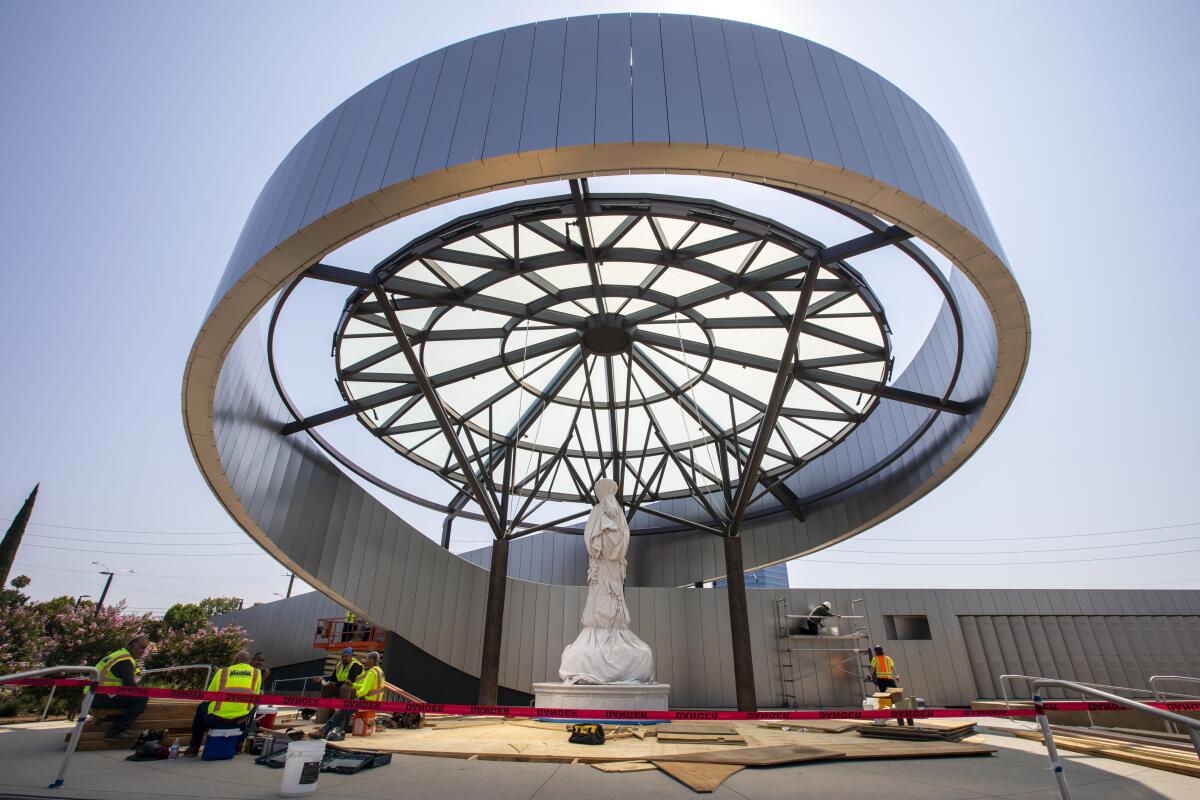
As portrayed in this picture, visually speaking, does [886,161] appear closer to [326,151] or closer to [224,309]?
[326,151]

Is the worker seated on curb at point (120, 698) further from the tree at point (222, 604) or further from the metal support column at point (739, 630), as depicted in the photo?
the tree at point (222, 604)

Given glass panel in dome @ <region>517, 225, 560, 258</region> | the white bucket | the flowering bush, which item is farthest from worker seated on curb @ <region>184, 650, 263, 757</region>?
the flowering bush

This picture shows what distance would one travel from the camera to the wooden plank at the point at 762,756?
7.54 m

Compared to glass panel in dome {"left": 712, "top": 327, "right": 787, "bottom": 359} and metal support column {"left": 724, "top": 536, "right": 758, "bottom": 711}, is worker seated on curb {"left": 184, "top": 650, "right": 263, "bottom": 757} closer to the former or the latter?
glass panel in dome {"left": 712, "top": 327, "right": 787, "bottom": 359}

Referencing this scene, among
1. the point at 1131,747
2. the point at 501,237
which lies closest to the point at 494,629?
the point at 501,237

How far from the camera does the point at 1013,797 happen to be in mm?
5895

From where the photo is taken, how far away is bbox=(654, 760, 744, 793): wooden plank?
6.21 metres

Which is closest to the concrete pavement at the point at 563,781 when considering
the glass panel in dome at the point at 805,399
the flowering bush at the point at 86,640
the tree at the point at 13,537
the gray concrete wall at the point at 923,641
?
the glass panel in dome at the point at 805,399

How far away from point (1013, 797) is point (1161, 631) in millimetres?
29239

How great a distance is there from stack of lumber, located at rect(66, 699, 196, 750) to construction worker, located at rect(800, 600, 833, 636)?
2217 cm

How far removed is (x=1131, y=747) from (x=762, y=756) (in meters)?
6.64

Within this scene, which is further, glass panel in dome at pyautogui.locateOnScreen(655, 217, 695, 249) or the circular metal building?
glass panel in dome at pyautogui.locateOnScreen(655, 217, 695, 249)

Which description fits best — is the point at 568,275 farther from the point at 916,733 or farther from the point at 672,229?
the point at 916,733

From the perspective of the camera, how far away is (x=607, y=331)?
20000 millimetres
